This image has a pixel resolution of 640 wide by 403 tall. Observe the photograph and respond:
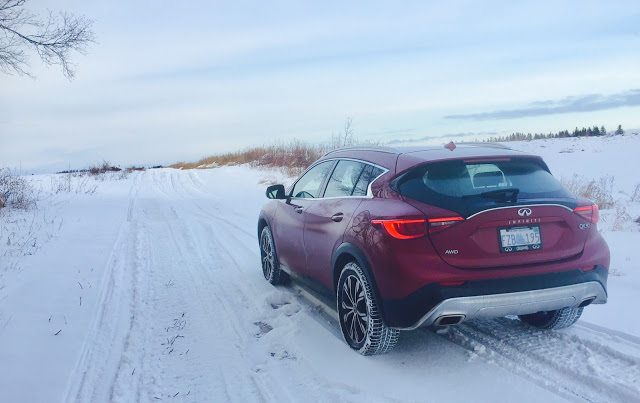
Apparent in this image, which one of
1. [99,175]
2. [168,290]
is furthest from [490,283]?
[99,175]

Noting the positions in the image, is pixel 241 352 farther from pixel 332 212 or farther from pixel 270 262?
pixel 270 262

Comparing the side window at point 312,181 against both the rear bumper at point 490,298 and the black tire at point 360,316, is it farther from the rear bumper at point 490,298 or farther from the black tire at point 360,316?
the rear bumper at point 490,298

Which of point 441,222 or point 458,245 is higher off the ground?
point 441,222

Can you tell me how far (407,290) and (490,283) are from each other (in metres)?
0.59

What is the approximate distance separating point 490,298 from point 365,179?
149 cm

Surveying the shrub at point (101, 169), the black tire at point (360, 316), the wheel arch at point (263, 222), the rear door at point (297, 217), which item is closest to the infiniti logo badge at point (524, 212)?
the black tire at point (360, 316)

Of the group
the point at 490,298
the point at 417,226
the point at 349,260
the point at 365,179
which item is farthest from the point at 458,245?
the point at 365,179

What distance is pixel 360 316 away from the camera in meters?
4.58

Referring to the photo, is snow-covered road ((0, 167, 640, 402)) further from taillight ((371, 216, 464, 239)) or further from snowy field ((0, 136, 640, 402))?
taillight ((371, 216, 464, 239))

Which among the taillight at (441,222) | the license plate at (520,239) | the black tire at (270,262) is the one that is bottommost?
the black tire at (270,262)

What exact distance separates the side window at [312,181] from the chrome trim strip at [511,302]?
2.26 meters

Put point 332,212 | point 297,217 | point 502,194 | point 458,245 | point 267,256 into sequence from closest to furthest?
1. point 458,245
2. point 502,194
3. point 332,212
4. point 297,217
5. point 267,256

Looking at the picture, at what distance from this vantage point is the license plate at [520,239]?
401cm

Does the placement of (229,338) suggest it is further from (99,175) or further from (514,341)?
(99,175)
